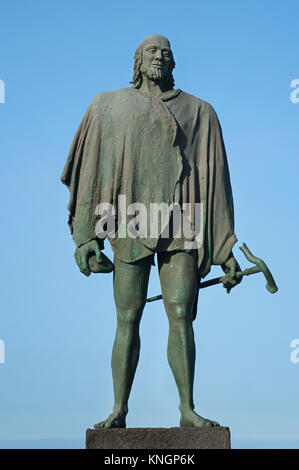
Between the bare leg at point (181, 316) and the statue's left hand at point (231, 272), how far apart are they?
14.0 inches

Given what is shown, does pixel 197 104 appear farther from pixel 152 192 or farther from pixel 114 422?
pixel 114 422

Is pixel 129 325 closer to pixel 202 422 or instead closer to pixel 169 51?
pixel 202 422

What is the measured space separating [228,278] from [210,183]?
1.02m

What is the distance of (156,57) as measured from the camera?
11258 millimetres

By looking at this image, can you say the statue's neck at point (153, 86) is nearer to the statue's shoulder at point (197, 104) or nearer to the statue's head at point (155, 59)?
the statue's head at point (155, 59)

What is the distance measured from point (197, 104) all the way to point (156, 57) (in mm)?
673

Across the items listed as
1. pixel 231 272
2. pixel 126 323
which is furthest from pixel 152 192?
pixel 126 323

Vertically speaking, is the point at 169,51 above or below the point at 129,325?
above

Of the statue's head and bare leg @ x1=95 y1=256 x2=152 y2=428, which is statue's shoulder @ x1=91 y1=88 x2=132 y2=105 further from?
bare leg @ x1=95 y1=256 x2=152 y2=428

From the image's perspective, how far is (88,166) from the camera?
11164 millimetres

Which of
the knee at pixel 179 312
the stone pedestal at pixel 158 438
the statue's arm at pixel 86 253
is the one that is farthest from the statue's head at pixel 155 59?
the stone pedestal at pixel 158 438

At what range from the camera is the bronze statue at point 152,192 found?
10758 millimetres

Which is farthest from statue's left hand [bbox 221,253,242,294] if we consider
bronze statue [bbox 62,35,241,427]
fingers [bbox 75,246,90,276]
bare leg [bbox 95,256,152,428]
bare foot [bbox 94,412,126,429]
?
bare foot [bbox 94,412,126,429]
